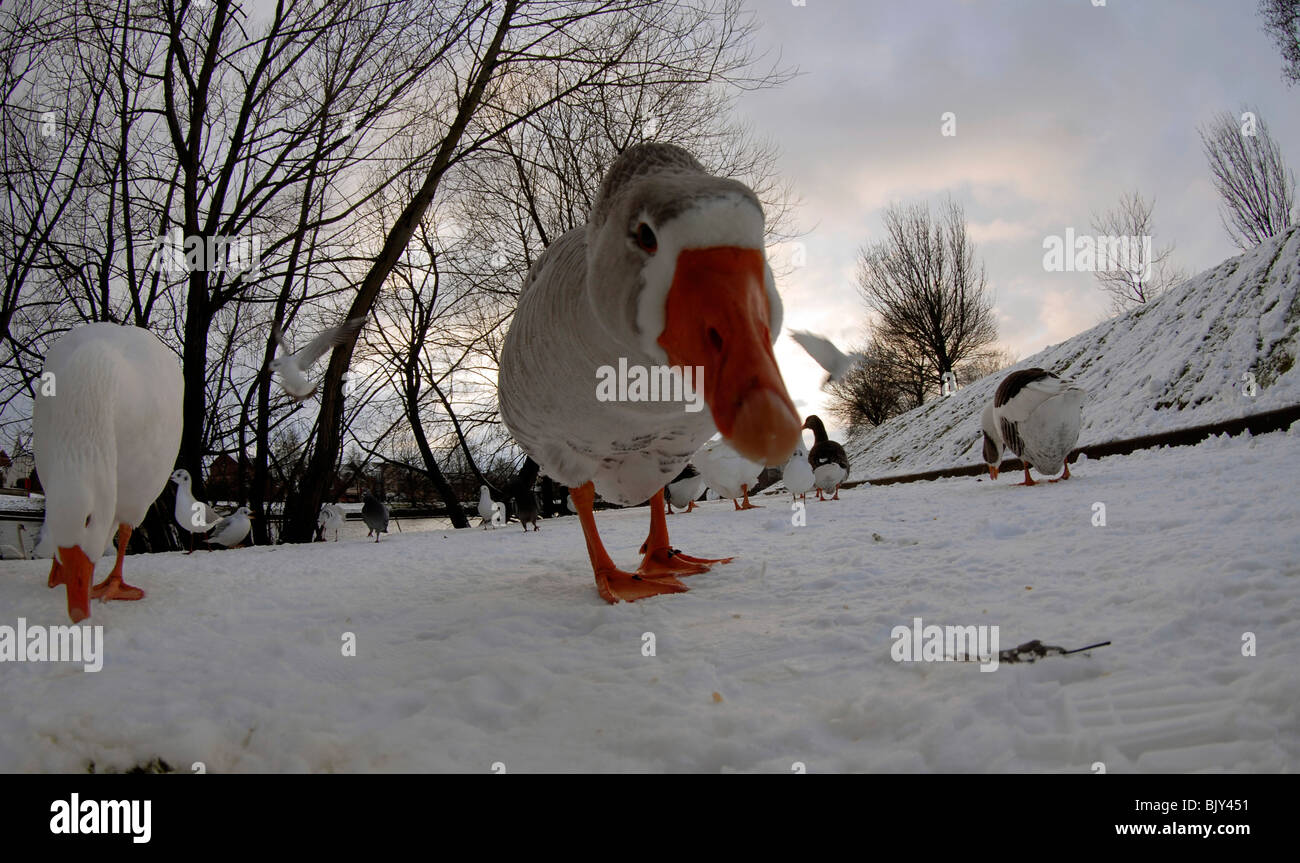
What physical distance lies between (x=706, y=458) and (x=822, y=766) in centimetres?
857

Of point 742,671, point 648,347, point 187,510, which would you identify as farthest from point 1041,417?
point 187,510

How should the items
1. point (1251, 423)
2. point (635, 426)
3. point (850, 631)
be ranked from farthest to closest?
point (1251, 423) < point (635, 426) < point (850, 631)

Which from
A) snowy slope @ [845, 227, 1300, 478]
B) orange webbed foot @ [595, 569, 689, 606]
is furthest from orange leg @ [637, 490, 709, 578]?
snowy slope @ [845, 227, 1300, 478]

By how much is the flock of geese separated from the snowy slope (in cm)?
697

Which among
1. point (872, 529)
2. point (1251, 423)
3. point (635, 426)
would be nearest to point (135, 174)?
point (635, 426)

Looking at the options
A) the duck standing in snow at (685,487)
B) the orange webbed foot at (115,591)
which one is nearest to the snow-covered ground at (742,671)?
the orange webbed foot at (115,591)

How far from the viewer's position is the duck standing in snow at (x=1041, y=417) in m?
6.59

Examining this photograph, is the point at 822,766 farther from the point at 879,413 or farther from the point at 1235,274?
the point at 879,413

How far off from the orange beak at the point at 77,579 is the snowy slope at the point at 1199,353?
9277 millimetres

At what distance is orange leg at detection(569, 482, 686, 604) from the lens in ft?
9.07

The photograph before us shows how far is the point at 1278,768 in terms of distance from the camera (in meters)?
1.03

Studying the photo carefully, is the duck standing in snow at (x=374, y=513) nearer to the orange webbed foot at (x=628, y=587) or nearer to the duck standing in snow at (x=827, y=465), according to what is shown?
the duck standing in snow at (x=827, y=465)

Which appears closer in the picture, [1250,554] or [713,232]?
[713,232]

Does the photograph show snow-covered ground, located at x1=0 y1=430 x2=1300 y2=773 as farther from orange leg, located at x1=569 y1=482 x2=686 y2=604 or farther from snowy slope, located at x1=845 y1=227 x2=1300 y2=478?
snowy slope, located at x1=845 y1=227 x2=1300 y2=478
